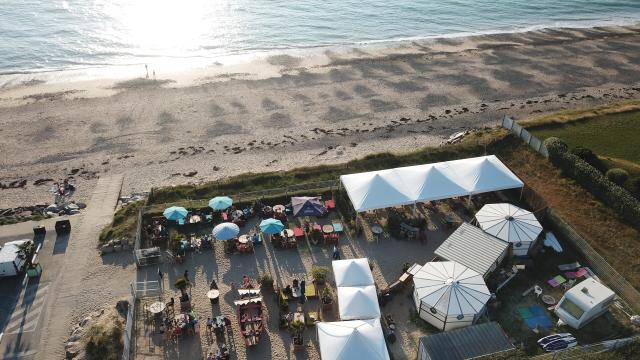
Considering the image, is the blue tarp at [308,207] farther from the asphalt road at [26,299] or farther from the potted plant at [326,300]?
the asphalt road at [26,299]

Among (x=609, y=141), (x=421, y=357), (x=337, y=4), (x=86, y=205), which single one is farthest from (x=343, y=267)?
(x=337, y=4)

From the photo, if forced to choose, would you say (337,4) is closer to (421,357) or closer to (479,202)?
(479,202)

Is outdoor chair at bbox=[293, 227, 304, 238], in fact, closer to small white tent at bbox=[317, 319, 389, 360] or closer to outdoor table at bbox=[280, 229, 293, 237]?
outdoor table at bbox=[280, 229, 293, 237]

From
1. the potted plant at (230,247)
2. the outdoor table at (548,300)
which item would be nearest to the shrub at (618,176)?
the outdoor table at (548,300)

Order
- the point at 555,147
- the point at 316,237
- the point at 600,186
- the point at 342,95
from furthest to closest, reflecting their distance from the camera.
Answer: the point at 342,95 → the point at 555,147 → the point at 600,186 → the point at 316,237

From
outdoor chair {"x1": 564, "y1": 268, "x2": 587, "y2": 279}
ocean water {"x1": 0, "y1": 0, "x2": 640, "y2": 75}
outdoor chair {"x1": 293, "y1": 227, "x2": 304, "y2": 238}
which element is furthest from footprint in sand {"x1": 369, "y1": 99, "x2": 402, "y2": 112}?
outdoor chair {"x1": 564, "y1": 268, "x2": 587, "y2": 279}

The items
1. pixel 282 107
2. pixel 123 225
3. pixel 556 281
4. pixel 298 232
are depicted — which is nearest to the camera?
pixel 556 281

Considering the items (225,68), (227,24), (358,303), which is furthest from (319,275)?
(227,24)

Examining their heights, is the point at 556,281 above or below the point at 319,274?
below

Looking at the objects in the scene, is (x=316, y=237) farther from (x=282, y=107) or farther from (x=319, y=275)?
(x=282, y=107)
